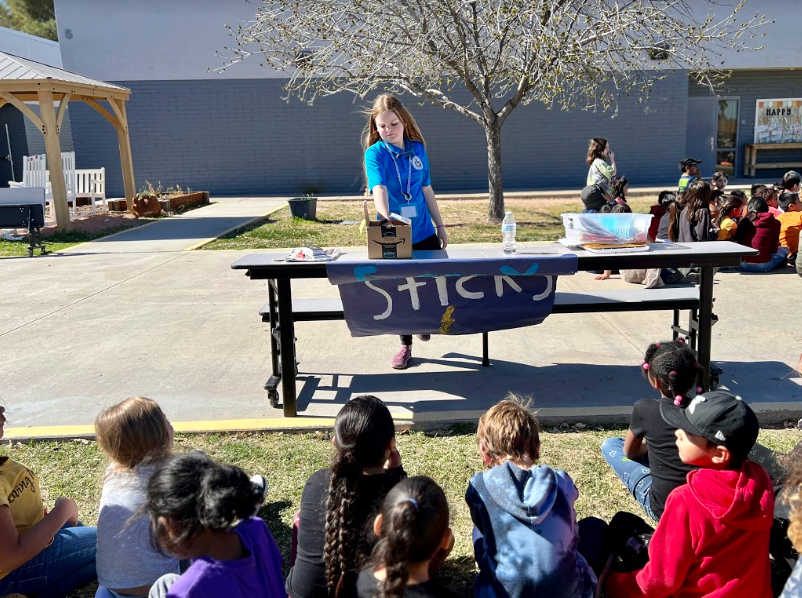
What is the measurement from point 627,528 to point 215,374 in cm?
354

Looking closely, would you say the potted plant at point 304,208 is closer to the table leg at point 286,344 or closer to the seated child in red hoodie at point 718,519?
the table leg at point 286,344

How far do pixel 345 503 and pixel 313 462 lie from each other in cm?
170

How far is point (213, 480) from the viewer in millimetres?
2074

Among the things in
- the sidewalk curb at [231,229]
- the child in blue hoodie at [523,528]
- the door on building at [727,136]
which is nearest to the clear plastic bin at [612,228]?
the child in blue hoodie at [523,528]

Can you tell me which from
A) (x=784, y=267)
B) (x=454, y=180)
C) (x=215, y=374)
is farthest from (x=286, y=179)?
(x=215, y=374)

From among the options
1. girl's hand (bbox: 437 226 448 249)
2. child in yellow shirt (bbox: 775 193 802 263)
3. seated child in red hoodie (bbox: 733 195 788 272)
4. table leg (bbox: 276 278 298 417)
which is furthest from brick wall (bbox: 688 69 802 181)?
table leg (bbox: 276 278 298 417)

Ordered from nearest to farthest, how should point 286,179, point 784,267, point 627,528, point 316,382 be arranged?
point 627,528
point 316,382
point 784,267
point 286,179

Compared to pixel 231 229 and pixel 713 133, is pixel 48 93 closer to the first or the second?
pixel 231 229

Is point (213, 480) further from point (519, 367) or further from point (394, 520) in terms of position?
point (519, 367)

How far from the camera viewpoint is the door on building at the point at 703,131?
76.3 feet

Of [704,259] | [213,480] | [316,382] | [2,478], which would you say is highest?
[704,259]

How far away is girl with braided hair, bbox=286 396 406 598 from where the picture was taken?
91.5 inches

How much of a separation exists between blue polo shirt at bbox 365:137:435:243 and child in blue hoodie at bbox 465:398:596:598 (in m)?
2.80

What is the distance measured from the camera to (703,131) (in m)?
23.5
